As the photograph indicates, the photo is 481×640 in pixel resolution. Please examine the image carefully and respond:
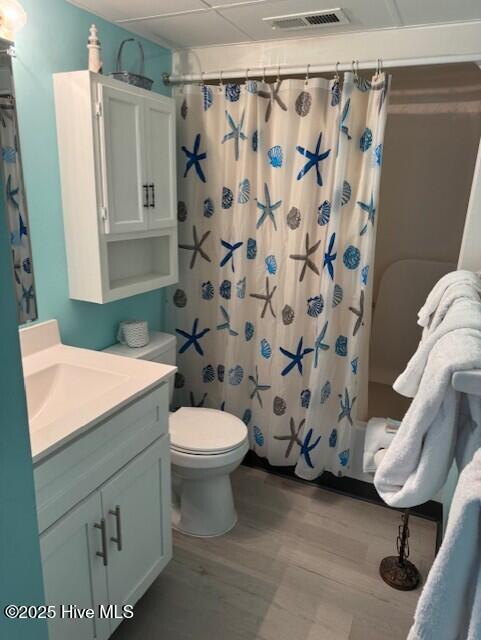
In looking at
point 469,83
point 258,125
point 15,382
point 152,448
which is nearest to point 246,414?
point 152,448

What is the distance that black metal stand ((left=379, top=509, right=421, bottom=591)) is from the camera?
6.00ft

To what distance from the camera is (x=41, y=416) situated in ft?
5.19

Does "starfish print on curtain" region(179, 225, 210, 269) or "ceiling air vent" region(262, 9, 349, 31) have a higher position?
"ceiling air vent" region(262, 9, 349, 31)

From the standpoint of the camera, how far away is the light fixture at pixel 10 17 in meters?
1.40

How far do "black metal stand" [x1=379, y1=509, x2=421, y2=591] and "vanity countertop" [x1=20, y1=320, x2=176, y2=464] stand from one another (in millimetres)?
1116

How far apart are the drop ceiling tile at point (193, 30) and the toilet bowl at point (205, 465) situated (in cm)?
165

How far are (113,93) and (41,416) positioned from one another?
1188mm

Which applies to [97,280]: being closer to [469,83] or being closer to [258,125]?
[258,125]

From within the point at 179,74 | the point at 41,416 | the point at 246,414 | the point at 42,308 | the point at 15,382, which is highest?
the point at 179,74

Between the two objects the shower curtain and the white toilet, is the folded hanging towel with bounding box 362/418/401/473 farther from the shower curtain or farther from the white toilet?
the white toilet

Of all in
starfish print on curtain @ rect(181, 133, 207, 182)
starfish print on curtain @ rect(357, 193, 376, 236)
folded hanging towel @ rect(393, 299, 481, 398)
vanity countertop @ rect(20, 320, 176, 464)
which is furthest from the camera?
starfish print on curtain @ rect(181, 133, 207, 182)

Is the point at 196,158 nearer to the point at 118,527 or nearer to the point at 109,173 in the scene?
the point at 109,173

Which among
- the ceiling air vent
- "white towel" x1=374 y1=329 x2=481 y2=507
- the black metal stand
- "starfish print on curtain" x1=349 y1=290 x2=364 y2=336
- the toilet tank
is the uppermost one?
the ceiling air vent

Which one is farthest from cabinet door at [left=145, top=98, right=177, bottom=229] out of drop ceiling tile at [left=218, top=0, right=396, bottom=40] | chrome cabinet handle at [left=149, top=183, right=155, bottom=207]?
drop ceiling tile at [left=218, top=0, right=396, bottom=40]
